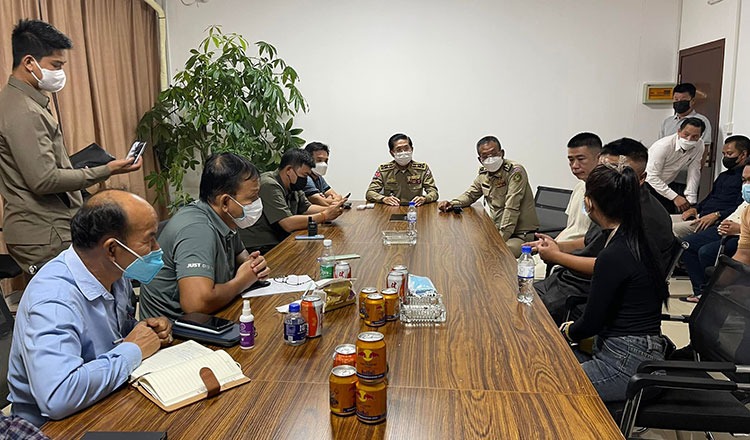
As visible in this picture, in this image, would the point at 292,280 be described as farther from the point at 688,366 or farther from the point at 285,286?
the point at 688,366

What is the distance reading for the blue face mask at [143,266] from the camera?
1.47m

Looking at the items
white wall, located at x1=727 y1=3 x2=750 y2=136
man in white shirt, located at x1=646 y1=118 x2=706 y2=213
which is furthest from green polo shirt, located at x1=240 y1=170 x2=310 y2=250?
white wall, located at x1=727 y1=3 x2=750 y2=136

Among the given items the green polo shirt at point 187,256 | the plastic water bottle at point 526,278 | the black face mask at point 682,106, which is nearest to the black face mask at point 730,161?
the black face mask at point 682,106

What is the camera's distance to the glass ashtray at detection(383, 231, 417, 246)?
9.93 feet

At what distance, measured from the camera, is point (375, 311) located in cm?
170

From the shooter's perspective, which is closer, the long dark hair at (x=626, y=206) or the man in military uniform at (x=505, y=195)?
the long dark hair at (x=626, y=206)

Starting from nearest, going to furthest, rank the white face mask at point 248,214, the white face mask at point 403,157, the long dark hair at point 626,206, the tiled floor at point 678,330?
the long dark hair at point 626,206
the white face mask at point 248,214
the tiled floor at point 678,330
the white face mask at point 403,157

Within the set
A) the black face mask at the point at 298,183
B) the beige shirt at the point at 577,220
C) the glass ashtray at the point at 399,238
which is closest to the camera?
the glass ashtray at the point at 399,238

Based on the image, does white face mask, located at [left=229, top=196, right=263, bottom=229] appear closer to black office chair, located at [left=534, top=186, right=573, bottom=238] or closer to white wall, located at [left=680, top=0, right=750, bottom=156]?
black office chair, located at [left=534, top=186, right=573, bottom=238]

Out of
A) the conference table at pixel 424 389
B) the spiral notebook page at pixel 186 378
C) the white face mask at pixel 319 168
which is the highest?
the white face mask at pixel 319 168

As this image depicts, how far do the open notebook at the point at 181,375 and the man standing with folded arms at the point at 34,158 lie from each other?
64.4 inches

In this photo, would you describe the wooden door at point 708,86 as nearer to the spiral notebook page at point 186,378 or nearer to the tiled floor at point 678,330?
the tiled floor at point 678,330

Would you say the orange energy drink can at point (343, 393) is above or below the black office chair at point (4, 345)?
above

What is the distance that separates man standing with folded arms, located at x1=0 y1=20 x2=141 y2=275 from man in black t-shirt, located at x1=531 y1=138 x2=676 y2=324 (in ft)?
7.69
